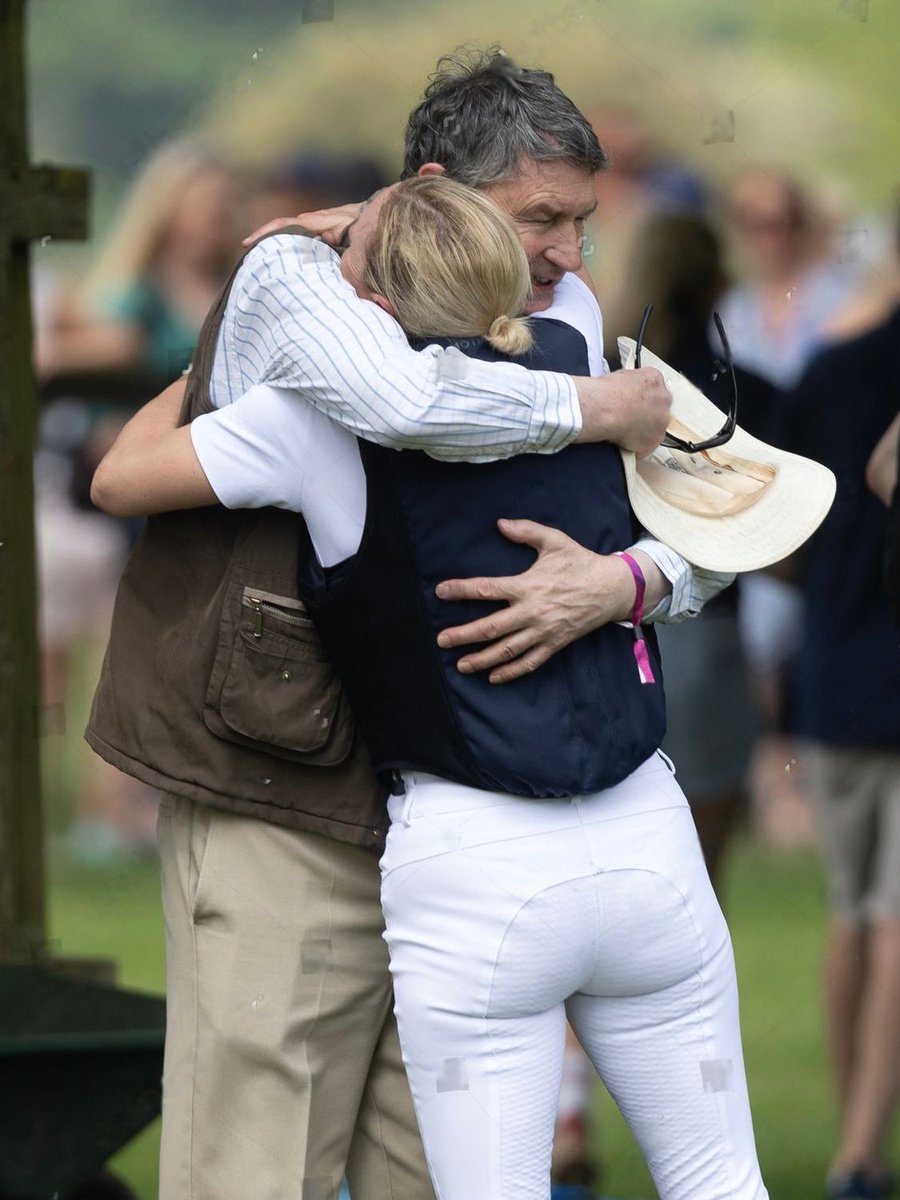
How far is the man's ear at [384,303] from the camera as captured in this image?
1.80 metres

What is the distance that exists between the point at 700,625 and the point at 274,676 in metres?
1.86

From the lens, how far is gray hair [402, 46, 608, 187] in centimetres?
197

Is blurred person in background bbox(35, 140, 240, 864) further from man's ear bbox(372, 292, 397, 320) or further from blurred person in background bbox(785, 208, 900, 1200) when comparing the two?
man's ear bbox(372, 292, 397, 320)

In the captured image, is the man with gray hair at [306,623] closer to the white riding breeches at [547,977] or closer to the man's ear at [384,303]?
the man's ear at [384,303]

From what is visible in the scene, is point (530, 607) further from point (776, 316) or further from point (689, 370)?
point (776, 316)

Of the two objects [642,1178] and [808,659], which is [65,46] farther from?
[642,1178]

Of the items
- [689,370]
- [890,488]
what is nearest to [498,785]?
[890,488]

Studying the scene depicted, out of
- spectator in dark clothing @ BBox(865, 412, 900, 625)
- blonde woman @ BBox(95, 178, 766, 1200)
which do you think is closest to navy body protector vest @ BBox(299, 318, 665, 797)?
blonde woman @ BBox(95, 178, 766, 1200)

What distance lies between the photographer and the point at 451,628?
179cm

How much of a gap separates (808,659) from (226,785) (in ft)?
7.17

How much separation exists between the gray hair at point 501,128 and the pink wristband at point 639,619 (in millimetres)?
446

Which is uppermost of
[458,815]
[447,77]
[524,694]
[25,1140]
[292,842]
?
[447,77]

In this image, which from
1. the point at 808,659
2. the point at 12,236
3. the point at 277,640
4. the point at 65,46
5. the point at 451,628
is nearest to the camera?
the point at 451,628

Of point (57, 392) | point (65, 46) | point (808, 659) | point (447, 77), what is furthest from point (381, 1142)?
point (65, 46)
